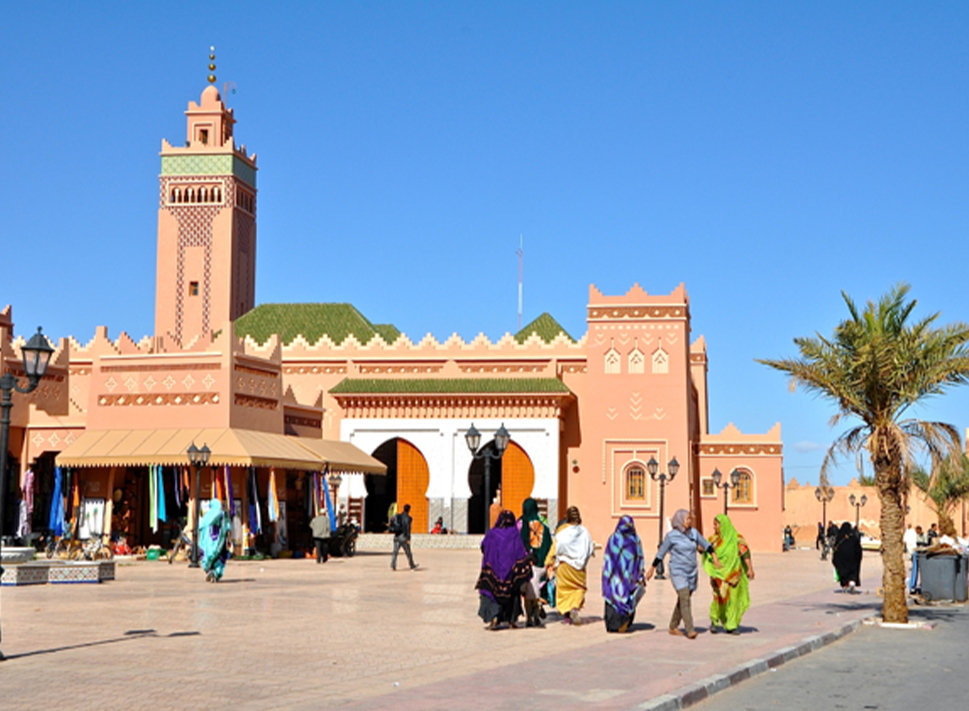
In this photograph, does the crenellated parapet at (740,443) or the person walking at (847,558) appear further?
the crenellated parapet at (740,443)

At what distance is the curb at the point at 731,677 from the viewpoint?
8.59 meters

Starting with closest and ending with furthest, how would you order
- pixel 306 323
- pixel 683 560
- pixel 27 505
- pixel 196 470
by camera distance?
pixel 683 560 < pixel 196 470 < pixel 27 505 < pixel 306 323

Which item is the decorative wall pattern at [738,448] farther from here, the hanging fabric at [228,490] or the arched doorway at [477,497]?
the hanging fabric at [228,490]

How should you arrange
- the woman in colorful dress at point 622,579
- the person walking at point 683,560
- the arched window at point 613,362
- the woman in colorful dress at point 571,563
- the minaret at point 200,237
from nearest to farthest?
the person walking at point 683,560 < the woman in colorful dress at point 622,579 < the woman in colorful dress at point 571,563 < the arched window at point 613,362 < the minaret at point 200,237

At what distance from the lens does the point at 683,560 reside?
13383 millimetres

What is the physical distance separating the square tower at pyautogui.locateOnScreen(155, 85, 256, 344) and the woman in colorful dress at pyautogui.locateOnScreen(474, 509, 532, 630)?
41.2 m

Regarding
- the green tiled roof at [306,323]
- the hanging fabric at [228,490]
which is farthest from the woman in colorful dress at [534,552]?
the green tiled roof at [306,323]

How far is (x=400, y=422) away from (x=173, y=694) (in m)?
33.2

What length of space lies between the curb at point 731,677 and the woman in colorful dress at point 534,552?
2980mm

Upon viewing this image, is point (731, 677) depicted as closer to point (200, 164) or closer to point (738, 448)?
point (738, 448)

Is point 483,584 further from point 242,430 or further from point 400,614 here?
point 242,430

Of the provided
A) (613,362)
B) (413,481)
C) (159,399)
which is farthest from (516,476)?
(159,399)

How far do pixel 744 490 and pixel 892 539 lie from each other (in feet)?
94.0

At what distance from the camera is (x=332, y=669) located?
32.9 ft
